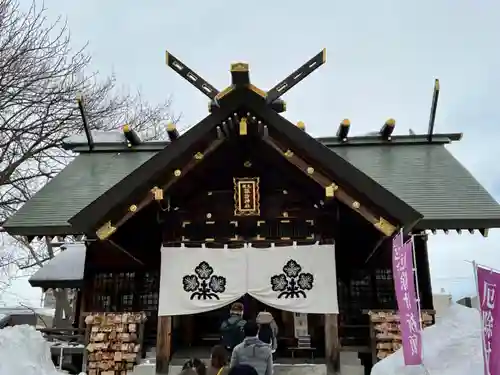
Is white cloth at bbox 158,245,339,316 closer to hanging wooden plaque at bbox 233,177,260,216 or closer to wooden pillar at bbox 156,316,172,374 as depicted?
wooden pillar at bbox 156,316,172,374

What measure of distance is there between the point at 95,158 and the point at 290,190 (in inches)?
278

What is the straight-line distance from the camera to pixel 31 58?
14.9 meters

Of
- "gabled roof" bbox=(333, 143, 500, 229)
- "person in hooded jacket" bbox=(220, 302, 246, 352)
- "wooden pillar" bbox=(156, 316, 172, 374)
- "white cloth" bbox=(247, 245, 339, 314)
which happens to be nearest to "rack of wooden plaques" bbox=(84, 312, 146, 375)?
"wooden pillar" bbox=(156, 316, 172, 374)

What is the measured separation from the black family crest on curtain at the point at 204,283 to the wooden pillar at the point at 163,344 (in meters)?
0.67

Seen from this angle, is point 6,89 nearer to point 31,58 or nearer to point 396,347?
point 31,58

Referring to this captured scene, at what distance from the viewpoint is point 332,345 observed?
8859 mm

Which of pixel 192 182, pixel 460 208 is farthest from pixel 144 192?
pixel 460 208

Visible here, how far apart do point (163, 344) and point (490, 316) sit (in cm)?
601

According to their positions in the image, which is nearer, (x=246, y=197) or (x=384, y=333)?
(x=384, y=333)

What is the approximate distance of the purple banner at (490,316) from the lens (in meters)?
4.67

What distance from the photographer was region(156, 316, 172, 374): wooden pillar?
900cm

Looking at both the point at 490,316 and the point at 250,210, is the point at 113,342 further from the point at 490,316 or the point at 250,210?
the point at 490,316

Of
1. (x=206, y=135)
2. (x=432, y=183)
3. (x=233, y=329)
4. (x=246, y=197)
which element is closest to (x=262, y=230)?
(x=246, y=197)

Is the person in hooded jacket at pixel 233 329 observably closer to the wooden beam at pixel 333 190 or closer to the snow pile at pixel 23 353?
the snow pile at pixel 23 353
